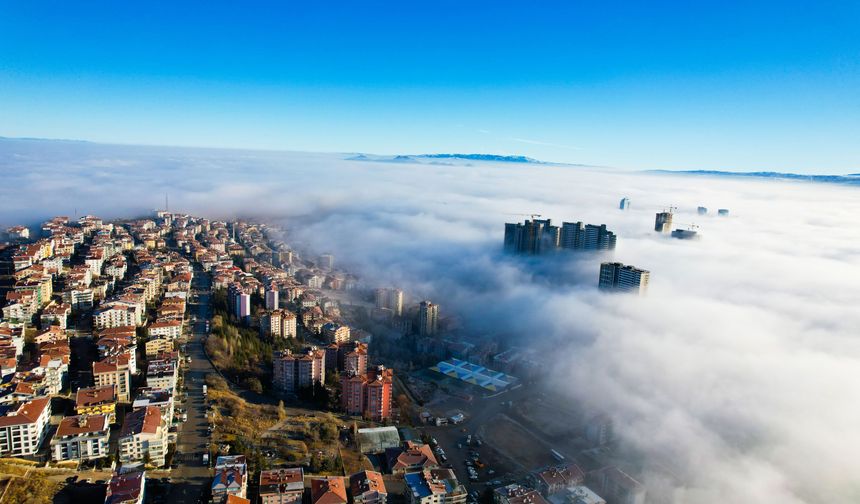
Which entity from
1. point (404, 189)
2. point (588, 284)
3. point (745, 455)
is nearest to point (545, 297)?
point (588, 284)

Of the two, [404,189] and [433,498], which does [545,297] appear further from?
[404,189]

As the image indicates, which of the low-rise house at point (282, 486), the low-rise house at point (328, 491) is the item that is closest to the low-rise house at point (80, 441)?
the low-rise house at point (282, 486)

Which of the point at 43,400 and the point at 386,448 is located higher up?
the point at 43,400

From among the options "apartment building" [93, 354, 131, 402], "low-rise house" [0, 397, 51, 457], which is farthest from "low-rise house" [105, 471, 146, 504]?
"apartment building" [93, 354, 131, 402]

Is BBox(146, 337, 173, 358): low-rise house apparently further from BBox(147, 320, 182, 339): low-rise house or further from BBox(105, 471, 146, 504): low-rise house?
BBox(105, 471, 146, 504): low-rise house

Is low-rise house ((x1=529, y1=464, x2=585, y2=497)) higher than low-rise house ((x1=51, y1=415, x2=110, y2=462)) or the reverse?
the reverse

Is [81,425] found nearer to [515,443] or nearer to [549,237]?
[515,443]

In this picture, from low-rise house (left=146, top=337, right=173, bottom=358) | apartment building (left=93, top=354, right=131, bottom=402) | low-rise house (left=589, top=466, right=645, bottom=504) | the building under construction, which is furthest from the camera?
the building under construction
